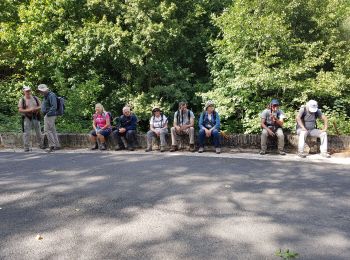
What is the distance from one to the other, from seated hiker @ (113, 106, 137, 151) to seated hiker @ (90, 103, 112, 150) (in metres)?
0.24

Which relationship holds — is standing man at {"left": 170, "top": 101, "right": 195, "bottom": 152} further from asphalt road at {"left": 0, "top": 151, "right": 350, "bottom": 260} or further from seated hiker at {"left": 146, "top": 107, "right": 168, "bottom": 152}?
asphalt road at {"left": 0, "top": 151, "right": 350, "bottom": 260}

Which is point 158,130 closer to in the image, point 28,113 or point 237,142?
point 237,142

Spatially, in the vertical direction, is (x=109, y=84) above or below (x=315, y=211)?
above

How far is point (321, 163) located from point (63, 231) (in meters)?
5.52

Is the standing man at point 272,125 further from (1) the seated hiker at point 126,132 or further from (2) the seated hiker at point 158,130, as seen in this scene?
(1) the seated hiker at point 126,132

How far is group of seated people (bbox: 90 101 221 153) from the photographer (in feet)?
30.2

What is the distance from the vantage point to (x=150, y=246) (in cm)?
367

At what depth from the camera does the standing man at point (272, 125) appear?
8.70 m

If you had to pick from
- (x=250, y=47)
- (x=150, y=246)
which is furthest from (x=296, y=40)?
(x=150, y=246)

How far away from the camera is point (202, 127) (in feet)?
30.0

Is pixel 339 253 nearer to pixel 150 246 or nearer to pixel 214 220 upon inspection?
pixel 214 220

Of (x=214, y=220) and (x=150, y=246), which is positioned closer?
(x=150, y=246)

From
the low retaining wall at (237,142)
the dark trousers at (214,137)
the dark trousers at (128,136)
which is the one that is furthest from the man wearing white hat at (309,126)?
the dark trousers at (128,136)

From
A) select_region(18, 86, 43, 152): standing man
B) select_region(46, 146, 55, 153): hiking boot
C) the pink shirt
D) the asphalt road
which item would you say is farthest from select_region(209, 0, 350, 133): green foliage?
select_region(18, 86, 43, 152): standing man
